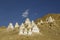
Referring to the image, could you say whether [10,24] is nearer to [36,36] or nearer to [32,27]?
[32,27]

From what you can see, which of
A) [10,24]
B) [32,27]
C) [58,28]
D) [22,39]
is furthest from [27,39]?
[10,24]

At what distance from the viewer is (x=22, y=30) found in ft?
186

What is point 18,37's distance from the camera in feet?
173

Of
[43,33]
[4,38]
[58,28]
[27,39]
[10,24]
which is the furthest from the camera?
[10,24]

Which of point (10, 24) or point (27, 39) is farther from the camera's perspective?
point (10, 24)

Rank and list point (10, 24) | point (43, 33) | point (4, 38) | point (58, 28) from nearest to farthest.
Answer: point (4, 38)
point (43, 33)
point (58, 28)
point (10, 24)

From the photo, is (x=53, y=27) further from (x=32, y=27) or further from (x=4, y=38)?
(x=4, y=38)

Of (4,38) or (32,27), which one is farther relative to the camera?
(32,27)

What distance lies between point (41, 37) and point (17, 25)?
1980cm

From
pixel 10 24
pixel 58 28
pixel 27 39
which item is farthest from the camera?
pixel 10 24

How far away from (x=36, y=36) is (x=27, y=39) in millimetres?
3293

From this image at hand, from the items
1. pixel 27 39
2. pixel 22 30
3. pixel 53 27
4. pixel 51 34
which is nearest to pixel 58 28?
pixel 53 27

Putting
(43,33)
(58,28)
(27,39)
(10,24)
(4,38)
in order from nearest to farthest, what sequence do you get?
1. (27,39)
2. (4,38)
3. (43,33)
4. (58,28)
5. (10,24)

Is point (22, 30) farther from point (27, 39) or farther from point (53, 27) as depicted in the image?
point (53, 27)
